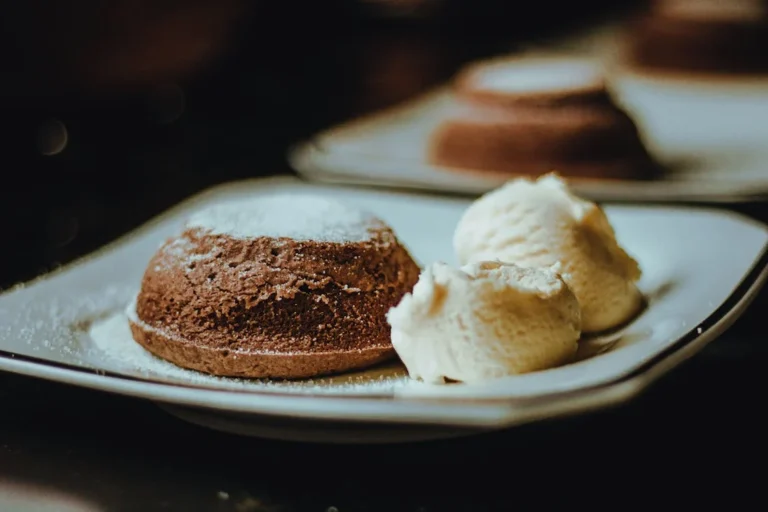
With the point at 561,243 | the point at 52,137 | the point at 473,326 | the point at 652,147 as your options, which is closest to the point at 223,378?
the point at 473,326

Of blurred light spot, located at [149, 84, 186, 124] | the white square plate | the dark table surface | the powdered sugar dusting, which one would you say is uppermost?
the powdered sugar dusting

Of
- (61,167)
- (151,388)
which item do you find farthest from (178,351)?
(61,167)

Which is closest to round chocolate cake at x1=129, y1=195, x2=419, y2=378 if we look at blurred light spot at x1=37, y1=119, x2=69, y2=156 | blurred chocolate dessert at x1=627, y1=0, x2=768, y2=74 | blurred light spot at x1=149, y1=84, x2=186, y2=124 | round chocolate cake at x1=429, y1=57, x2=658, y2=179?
round chocolate cake at x1=429, y1=57, x2=658, y2=179

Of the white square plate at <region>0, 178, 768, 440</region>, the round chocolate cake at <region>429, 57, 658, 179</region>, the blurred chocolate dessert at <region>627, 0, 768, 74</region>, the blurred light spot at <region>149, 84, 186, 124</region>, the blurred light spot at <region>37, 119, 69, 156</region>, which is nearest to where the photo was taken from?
the white square plate at <region>0, 178, 768, 440</region>

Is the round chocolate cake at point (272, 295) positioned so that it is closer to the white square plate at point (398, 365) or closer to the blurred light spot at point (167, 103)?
the white square plate at point (398, 365)

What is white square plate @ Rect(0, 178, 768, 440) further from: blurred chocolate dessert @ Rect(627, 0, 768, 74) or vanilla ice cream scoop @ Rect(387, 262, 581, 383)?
blurred chocolate dessert @ Rect(627, 0, 768, 74)
